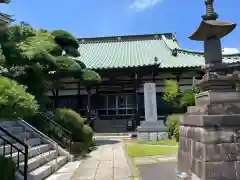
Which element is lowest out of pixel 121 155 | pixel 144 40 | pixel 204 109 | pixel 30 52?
pixel 121 155

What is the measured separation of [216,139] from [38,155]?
525 centimetres

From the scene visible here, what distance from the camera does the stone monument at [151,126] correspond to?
16.8 meters

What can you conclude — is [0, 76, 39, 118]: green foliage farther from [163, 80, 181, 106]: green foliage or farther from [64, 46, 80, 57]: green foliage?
A: [163, 80, 181, 106]: green foliage

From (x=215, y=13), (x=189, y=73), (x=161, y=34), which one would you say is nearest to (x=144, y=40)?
(x=161, y=34)

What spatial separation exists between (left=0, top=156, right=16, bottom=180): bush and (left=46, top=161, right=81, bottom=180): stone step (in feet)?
6.57

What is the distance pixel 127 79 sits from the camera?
2358 centimetres

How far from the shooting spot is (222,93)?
6.07 meters

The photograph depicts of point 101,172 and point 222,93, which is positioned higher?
point 222,93

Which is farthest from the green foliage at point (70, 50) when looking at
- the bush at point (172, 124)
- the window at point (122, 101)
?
the window at point (122, 101)

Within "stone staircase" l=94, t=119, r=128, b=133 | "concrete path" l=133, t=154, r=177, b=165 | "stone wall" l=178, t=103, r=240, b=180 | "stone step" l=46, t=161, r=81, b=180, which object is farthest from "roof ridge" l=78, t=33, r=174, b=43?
"stone wall" l=178, t=103, r=240, b=180

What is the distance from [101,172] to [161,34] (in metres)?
24.9

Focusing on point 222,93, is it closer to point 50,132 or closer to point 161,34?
point 50,132

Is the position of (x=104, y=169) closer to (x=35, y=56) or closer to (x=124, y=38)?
(x=35, y=56)

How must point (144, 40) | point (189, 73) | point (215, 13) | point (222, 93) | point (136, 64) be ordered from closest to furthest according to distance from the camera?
1. point (222, 93)
2. point (215, 13)
3. point (136, 64)
4. point (189, 73)
5. point (144, 40)
